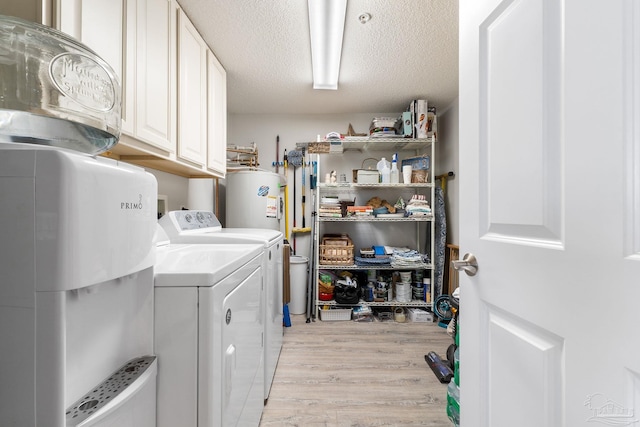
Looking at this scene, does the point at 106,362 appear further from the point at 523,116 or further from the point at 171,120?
the point at 171,120

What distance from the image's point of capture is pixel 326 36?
1.69 meters

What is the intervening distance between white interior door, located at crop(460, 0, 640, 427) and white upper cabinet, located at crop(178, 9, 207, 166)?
1.50 metres

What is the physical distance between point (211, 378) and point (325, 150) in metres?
2.35

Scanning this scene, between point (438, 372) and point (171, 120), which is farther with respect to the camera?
point (438, 372)

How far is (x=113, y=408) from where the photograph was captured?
1.69 feet

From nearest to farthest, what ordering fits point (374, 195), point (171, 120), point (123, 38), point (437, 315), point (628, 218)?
point (628, 218), point (123, 38), point (171, 120), point (437, 315), point (374, 195)

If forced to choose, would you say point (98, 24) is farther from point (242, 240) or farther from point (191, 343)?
point (191, 343)

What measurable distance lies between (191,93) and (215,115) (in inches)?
14.1

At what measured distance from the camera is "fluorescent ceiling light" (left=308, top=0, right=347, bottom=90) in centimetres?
145

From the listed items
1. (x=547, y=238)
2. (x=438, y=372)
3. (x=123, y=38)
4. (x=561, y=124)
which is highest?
(x=123, y=38)

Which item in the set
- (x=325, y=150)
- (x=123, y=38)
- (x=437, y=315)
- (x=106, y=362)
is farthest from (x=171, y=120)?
(x=437, y=315)

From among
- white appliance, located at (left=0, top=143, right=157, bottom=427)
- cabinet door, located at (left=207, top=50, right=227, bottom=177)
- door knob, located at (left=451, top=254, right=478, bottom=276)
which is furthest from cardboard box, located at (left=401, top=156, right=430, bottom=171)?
white appliance, located at (left=0, top=143, right=157, bottom=427)

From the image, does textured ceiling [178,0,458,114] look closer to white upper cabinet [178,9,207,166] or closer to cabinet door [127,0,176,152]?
white upper cabinet [178,9,207,166]

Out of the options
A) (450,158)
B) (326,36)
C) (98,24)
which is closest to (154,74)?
(98,24)
